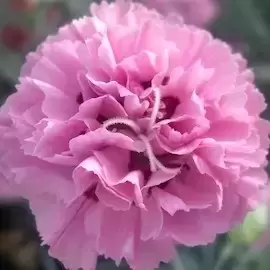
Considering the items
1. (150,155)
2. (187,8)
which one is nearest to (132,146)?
(150,155)

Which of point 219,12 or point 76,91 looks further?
point 219,12

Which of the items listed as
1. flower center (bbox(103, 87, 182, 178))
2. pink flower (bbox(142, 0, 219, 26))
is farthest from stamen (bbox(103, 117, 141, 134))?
pink flower (bbox(142, 0, 219, 26))

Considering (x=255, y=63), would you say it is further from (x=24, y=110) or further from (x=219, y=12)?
(x=24, y=110)

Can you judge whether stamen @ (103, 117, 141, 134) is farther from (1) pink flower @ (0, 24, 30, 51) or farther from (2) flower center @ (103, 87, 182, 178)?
(1) pink flower @ (0, 24, 30, 51)

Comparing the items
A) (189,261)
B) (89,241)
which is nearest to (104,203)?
(89,241)

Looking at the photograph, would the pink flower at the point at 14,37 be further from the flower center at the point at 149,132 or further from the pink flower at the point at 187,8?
the flower center at the point at 149,132

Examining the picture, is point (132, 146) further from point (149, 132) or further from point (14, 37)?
point (14, 37)

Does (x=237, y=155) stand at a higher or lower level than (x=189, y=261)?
higher
